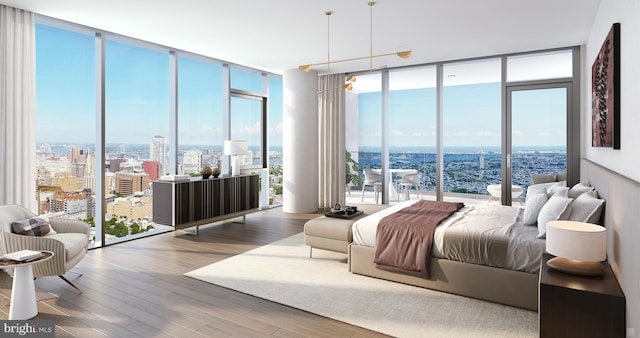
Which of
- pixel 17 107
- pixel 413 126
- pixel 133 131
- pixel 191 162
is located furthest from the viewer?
pixel 413 126

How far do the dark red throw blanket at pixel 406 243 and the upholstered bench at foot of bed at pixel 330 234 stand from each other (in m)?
0.45

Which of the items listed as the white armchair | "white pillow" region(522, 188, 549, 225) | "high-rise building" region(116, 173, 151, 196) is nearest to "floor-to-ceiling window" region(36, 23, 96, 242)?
"high-rise building" region(116, 173, 151, 196)

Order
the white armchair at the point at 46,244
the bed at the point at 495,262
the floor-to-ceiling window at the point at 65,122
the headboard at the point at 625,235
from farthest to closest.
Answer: the floor-to-ceiling window at the point at 65,122 < the white armchair at the point at 46,244 < the bed at the point at 495,262 < the headboard at the point at 625,235

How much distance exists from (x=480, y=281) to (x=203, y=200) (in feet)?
12.8

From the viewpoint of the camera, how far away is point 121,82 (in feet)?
17.3

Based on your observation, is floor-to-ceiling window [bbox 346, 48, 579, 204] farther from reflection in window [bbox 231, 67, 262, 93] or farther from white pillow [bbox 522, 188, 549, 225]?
white pillow [bbox 522, 188, 549, 225]

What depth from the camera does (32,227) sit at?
3.47 metres

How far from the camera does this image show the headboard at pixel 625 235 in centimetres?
172

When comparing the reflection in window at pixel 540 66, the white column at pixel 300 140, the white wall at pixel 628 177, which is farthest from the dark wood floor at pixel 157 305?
the reflection in window at pixel 540 66

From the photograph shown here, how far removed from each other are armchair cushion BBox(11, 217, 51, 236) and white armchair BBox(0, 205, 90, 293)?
43mm

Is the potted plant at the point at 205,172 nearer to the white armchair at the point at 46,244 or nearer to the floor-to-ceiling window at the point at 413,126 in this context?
the white armchair at the point at 46,244

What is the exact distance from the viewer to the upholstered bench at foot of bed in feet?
13.1

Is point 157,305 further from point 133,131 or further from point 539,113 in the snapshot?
point 539,113

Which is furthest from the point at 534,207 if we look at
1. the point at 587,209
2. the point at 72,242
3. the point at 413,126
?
the point at 72,242
